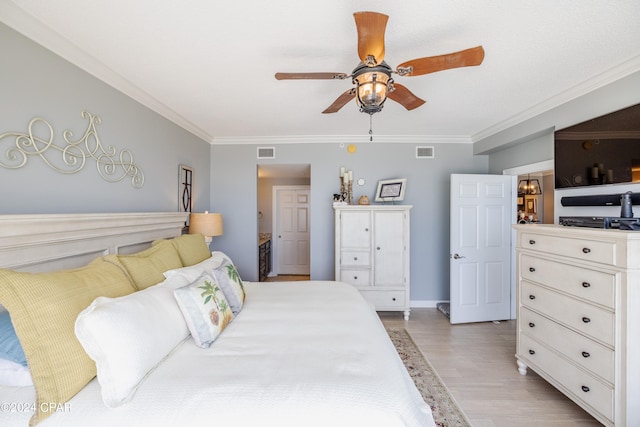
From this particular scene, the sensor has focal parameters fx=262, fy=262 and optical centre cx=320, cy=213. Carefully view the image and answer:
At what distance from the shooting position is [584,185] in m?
2.22

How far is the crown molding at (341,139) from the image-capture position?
148 inches

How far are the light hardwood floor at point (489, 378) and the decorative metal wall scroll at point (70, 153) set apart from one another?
123 inches

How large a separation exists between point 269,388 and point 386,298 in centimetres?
270

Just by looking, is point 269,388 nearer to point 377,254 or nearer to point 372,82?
point 372,82

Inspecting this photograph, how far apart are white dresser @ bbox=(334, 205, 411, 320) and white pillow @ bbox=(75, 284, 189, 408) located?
8.11ft

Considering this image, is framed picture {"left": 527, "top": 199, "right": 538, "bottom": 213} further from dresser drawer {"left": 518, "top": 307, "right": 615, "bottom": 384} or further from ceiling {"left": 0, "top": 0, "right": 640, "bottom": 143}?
dresser drawer {"left": 518, "top": 307, "right": 615, "bottom": 384}

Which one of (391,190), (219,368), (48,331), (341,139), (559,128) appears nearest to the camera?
(48,331)

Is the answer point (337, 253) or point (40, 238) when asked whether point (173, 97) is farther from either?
point (337, 253)

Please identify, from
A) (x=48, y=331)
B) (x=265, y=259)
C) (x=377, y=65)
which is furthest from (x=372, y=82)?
(x=265, y=259)

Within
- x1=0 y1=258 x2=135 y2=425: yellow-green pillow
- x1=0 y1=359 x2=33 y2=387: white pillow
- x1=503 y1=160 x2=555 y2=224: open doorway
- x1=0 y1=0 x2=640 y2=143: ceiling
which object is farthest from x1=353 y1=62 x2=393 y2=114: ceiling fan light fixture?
x1=503 y1=160 x2=555 y2=224: open doorway

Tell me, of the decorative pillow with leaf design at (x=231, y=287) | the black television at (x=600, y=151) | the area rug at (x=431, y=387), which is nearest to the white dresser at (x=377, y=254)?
the area rug at (x=431, y=387)

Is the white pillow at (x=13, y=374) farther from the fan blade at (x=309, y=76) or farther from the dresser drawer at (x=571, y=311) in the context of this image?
the dresser drawer at (x=571, y=311)

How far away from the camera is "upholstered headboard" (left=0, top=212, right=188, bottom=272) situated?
1.25 metres

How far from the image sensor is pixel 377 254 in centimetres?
344
